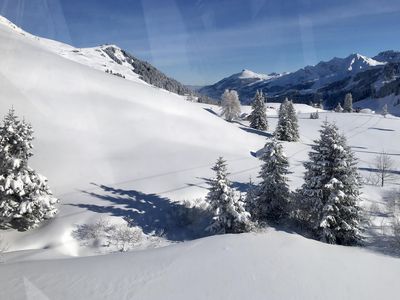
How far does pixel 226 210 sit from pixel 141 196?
8449 millimetres

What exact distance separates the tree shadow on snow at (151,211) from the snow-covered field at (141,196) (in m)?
0.14

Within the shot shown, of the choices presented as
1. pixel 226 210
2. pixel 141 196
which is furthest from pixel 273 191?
pixel 141 196

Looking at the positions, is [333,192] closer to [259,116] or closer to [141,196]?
[141,196]

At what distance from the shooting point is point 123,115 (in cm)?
4125

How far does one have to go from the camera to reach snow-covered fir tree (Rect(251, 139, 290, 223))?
25.1 meters

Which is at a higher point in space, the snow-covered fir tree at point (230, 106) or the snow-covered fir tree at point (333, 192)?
the snow-covered fir tree at point (230, 106)

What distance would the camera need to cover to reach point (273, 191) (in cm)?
2519

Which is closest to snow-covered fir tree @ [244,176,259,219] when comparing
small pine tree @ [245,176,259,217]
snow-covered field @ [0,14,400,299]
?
small pine tree @ [245,176,259,217]

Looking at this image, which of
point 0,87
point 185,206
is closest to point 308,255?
point 185,206

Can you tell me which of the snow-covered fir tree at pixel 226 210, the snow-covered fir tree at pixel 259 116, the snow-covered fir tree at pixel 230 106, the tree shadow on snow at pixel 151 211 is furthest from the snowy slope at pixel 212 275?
the snow-covered fir tree at pixel 230 106

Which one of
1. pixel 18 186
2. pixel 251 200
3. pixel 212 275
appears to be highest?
pixel 18 186

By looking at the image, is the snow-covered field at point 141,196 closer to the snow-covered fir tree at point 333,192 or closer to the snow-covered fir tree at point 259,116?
the snow-covered fir tree at point 333,192

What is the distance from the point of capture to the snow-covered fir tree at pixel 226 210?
Answer: 2191cm

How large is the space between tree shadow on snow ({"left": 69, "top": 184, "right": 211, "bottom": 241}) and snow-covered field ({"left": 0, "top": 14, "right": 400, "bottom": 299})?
14 centimetres
